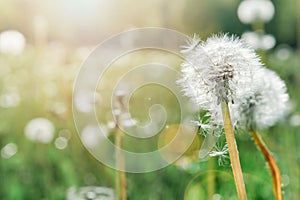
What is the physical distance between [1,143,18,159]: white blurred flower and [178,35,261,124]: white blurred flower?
7.30 feet

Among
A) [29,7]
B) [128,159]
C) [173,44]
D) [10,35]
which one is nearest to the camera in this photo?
[128,159]

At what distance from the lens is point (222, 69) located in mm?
1208

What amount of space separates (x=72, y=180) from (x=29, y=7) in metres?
6.53

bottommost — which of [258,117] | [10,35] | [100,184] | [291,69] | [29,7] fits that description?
[258,117]

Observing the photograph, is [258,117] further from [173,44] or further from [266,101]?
[173,44]

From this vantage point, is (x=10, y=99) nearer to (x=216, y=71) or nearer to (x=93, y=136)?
(x=93, y=136)

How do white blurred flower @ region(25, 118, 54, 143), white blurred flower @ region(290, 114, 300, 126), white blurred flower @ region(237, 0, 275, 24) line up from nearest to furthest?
white blurred flower @ region(25, 118, 54, 143) → white blurred flower @ region(290, 114, 300, 126) → white blurred flower @ region(237, 0, 275, 24)

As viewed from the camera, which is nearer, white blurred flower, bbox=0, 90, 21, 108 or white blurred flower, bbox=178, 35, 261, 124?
A: white blurred flower, bbox=178, 35, 261, 124

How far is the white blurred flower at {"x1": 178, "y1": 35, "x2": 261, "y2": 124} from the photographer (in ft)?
3.89

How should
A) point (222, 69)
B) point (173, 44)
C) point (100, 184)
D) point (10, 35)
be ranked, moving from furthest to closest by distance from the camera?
point (173, 44)
point (10, 35)
point (100, 184)
point (222, 69)

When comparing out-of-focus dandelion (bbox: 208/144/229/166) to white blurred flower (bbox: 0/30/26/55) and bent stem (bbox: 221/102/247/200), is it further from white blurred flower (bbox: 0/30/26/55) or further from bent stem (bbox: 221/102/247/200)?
white blurred flower (bbox: 0/30/26/55)

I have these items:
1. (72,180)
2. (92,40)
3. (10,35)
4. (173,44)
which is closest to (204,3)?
(92,40)

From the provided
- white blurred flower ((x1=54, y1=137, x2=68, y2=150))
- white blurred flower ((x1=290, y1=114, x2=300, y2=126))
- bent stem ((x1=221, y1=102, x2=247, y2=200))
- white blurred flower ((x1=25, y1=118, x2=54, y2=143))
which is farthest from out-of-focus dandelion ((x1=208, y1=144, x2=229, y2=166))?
white blurred flower ((x1=290, y1=114, x2=300, y2=126))

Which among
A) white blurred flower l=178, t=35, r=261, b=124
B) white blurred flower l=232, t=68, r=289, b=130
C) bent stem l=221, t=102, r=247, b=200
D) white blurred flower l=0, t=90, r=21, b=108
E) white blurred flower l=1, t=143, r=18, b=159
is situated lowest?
bent stem l=221, t=102, r=247, b=200
